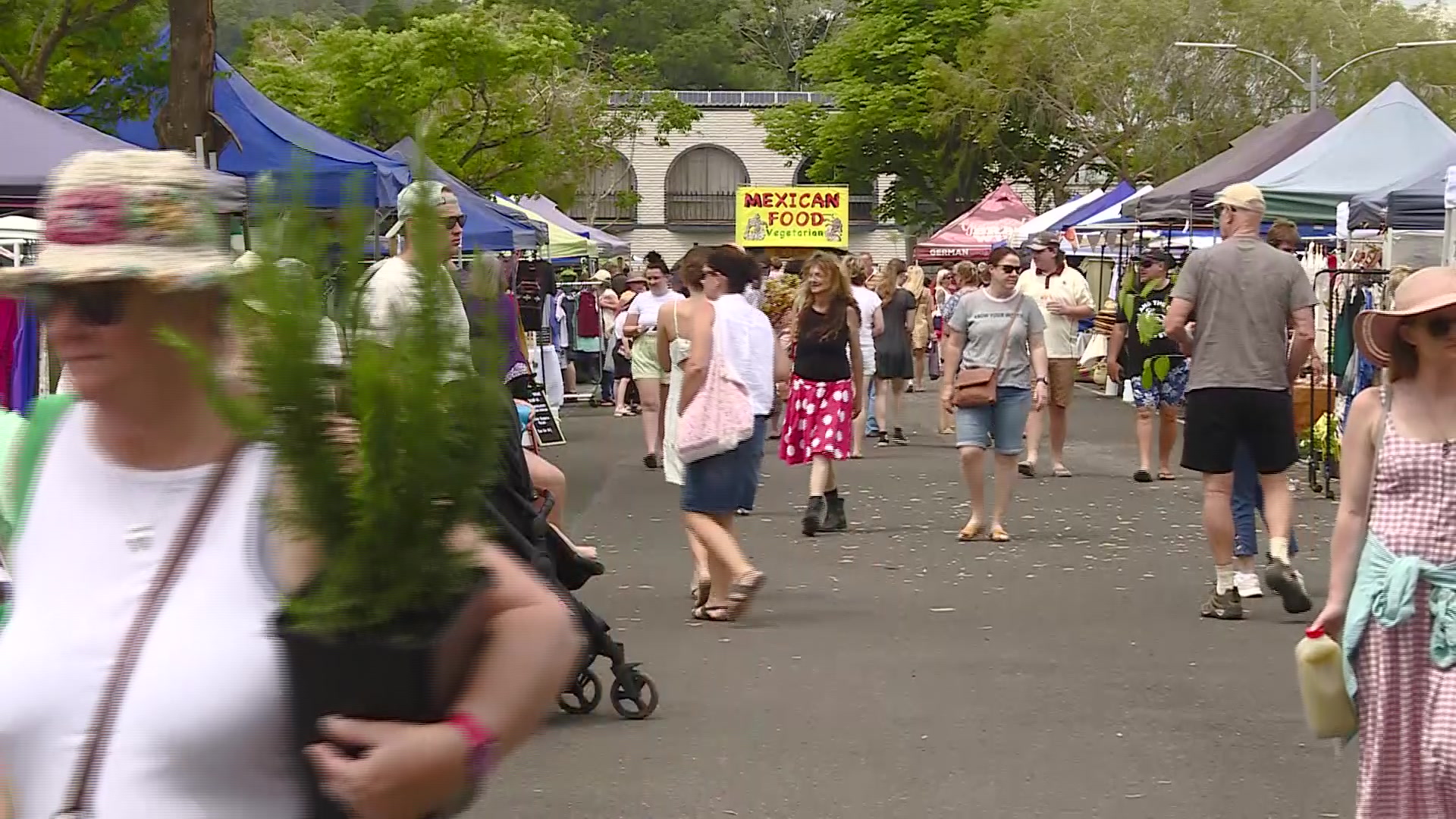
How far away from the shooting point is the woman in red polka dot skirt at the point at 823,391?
1343 cm

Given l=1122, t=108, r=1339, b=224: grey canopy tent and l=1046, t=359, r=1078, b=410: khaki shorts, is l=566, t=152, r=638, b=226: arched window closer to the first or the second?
l=1122, t=108, r=1339, b=224: grey canopy tent

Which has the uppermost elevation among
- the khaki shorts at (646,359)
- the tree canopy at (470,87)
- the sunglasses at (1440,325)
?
the tree canopy at (470,87)

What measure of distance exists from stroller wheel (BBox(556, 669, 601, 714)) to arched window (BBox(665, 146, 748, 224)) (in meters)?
76.4

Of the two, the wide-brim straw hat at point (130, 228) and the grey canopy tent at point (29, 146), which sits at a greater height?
the grey canopy tent at point (29, 146)

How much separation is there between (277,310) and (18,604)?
636mm

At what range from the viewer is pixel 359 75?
107 ft

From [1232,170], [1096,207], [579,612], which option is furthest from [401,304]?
[1096,207]

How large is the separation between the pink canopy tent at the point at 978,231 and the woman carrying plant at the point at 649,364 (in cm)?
2410

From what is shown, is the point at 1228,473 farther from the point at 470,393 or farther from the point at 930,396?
the point at 930,396

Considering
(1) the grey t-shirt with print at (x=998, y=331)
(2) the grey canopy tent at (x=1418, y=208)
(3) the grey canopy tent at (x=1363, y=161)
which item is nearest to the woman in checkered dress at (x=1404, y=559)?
(1) the grey t-shirt with print at (x=998, y=331)

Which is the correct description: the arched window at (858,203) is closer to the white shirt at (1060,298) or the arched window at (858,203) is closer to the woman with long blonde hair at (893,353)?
the woman with long blonde hair at (893,353)

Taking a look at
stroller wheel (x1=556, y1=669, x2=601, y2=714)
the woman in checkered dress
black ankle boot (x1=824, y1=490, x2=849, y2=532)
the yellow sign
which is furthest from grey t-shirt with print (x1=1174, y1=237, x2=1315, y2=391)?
the yellow sign

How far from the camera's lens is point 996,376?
13.1m

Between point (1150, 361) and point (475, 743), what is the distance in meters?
13.9
